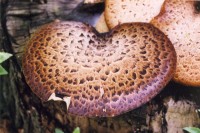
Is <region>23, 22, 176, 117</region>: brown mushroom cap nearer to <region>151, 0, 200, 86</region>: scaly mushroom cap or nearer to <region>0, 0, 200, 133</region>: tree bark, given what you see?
<region>151, 0, 200, 86</region>: scaly mushroom cap

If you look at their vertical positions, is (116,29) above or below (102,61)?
above

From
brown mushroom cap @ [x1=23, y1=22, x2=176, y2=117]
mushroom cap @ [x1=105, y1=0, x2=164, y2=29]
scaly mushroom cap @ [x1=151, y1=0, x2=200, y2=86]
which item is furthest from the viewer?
mushroom cap @ [x1=105, y1=0, x2=164, y2=29]

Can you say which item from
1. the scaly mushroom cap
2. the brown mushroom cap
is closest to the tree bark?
the scaly mushroom cap

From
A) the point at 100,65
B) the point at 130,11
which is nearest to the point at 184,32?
the point at 130,11

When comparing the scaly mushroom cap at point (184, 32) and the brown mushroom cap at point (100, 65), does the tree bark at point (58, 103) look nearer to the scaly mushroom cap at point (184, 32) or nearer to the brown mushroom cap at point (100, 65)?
the scaly mushroom cap at point (184, 32)

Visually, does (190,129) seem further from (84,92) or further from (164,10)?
(164,10)

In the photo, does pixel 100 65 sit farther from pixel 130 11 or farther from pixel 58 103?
pixel 130 11

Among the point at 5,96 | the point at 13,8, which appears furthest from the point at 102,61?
the point at 5,96
